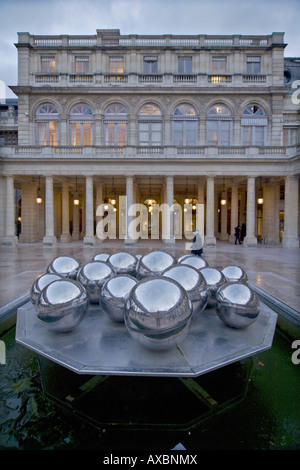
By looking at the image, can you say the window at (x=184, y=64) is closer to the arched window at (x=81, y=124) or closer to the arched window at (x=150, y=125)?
the arched window at (x=150, y=125)

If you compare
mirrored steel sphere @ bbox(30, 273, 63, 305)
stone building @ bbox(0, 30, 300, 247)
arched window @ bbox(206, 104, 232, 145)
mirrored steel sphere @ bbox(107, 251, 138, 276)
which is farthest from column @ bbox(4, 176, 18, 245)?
mirrored steel sphere @ bbox(30, 273, 63, 305)

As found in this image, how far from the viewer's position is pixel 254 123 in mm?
26938

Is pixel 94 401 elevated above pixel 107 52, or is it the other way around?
pixel 107 52

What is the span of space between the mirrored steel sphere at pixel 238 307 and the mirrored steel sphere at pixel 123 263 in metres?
2.30

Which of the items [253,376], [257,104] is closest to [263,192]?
[257,104]

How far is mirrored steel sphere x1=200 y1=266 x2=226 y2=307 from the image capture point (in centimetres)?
520

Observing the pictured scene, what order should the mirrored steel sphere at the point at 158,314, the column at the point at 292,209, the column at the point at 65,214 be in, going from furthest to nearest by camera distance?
the column at the point at 65,214 → the column at the point at 292,209 → the mirrored steel sphere at the point at 158,314

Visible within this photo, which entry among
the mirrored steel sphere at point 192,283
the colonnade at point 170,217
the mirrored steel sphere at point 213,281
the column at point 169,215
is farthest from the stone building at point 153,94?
the mirrored steel sphere at point 192,283

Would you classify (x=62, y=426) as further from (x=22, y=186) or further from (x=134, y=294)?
(x=22, y=186)

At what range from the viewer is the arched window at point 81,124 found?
26938 millimetres

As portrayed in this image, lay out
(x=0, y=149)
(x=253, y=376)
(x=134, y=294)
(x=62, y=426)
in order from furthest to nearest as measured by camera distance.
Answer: (x=0, y=149) < (x=253, y=376) < (x=134, y=294) < (x=62, y=426)

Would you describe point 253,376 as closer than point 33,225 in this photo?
Yes

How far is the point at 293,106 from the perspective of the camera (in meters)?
30.0
